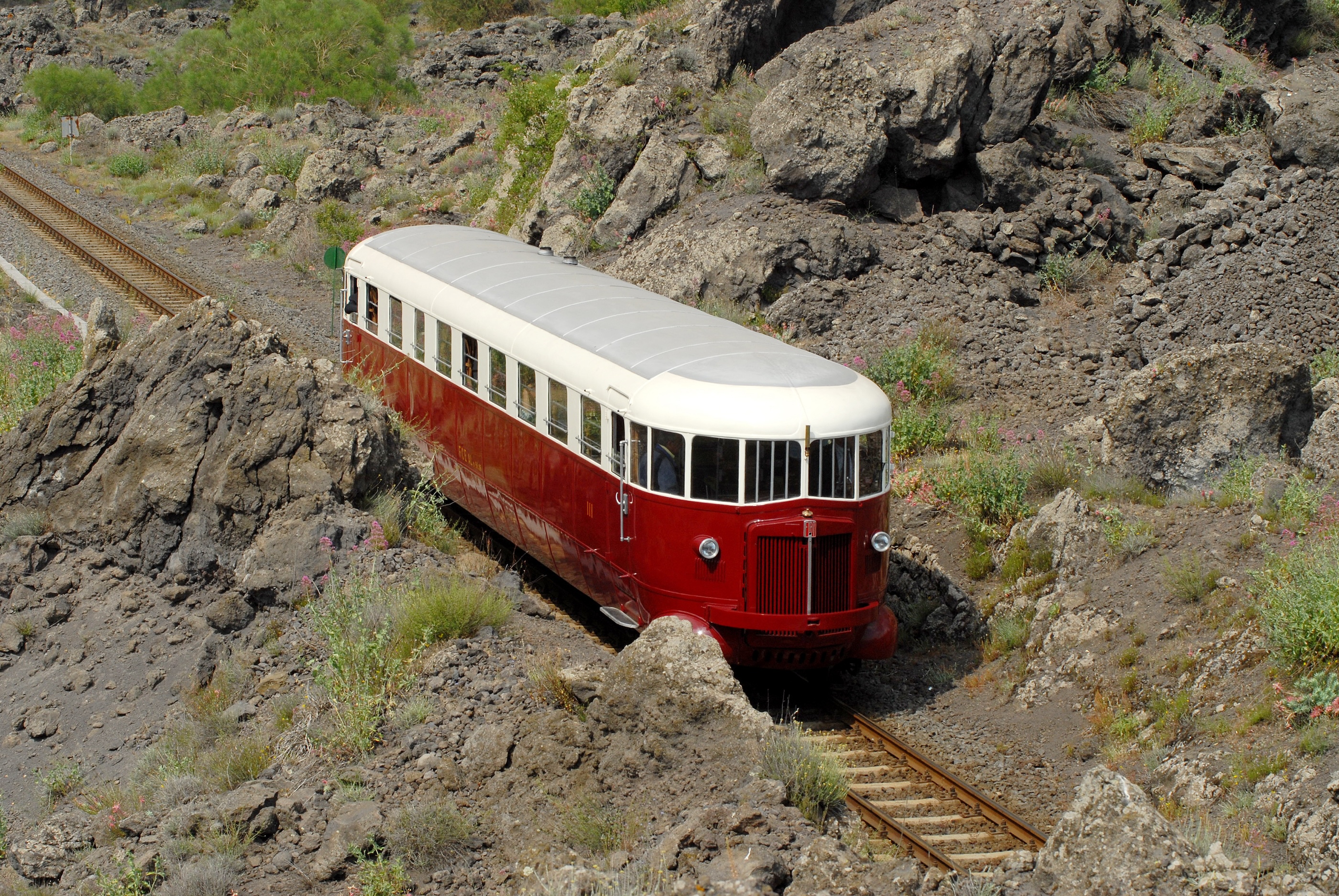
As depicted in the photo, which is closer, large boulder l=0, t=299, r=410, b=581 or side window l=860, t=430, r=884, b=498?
A: side window l=860, t=430, r=884, b=498

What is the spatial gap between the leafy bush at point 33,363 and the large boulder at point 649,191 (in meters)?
8.90

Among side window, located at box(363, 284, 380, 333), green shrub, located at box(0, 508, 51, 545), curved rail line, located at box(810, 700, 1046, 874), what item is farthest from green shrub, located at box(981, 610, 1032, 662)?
green shrub, located at box(0, 508, 51, 545)

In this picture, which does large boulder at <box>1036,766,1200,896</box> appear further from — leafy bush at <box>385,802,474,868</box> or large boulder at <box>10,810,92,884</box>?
large boulder at <box>10,810,92,884</box>

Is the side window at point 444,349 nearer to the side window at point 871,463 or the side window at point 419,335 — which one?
the side window at point 419,335

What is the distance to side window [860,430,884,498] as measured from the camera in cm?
1003

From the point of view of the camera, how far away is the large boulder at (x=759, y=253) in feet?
60.5

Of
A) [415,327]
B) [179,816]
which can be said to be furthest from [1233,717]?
[415,327]

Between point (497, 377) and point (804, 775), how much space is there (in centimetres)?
611

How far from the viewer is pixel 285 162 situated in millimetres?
29312

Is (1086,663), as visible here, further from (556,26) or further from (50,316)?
(556,26)

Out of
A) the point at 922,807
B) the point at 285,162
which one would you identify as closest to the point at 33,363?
the point at 922,807

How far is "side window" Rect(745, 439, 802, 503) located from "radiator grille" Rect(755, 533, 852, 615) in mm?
340

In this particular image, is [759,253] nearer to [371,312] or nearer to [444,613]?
[371,312]

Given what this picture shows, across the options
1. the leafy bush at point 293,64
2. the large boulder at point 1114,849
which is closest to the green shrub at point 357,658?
the large boulder at point 1114,849
